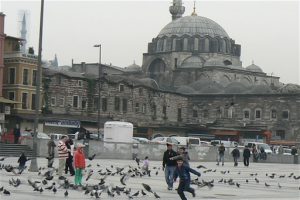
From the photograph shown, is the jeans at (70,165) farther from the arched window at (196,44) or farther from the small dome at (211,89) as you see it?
the arched window at (196,44)

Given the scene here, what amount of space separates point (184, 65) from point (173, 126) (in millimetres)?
18863

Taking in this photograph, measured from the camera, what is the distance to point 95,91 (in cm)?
7406

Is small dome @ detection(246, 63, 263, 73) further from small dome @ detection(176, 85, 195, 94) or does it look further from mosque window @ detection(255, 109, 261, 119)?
mosque window @ detection(255, 109, 261, 119)

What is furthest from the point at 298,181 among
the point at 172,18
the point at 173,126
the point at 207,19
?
the point at 172,18

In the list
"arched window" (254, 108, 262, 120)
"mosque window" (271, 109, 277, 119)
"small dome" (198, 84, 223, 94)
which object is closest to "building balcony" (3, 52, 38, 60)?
"small dome" (198, 84, 223, 94)

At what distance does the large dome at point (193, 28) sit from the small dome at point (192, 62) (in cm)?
390

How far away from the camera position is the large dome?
102375 mm

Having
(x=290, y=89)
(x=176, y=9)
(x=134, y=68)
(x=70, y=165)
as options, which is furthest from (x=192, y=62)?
(x=70, y=165)

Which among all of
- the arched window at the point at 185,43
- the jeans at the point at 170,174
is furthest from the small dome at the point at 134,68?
the jeans at the point at 170,174

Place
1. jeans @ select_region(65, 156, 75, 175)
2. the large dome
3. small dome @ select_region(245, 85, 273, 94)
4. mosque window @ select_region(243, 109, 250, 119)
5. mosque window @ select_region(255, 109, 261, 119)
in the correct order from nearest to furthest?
jeans @ select_region(65, 156, 75, 175) < mosque window @ select_region(255, 109, 261, 119) < mosque window @ select_region(243, 109, 250, 119) < small dome @ select_region(245, 85, 273, 94) < the large dome

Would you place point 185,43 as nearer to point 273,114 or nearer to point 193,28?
point 193,28

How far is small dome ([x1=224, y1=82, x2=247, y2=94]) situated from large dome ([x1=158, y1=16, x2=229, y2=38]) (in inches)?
532

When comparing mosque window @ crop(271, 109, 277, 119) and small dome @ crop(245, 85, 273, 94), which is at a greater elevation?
small dome @ crop(245, 85, 273, 94)

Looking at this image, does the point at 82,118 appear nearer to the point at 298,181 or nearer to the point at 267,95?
the point at 267,95
